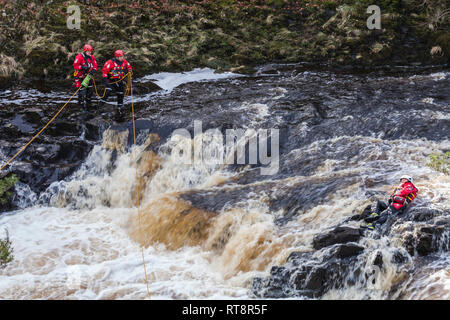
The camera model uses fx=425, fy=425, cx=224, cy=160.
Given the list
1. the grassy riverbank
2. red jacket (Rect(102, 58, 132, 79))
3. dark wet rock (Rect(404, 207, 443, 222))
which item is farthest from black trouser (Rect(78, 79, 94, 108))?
dark wet rock (Rect(404, 207, 443, 222))

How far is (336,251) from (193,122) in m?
6.65

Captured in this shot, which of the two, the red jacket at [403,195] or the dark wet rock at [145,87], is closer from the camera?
the red jacket at [403,195]

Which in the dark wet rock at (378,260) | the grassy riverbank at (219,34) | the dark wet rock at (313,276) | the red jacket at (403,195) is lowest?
the dark wet rock at (313,276)

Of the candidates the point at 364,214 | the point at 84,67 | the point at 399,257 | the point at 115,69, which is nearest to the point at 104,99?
the point at 84,67

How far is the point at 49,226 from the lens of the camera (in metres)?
10.1

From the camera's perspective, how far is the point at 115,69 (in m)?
12.7

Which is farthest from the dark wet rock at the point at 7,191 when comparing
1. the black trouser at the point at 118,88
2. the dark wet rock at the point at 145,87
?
the dark wet rock at the point at 145,87

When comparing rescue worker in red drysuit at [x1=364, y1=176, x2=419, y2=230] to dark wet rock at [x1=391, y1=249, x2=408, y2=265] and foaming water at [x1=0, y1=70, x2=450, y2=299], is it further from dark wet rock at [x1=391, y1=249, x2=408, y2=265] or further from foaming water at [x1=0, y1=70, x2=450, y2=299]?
dark wet rock at [x1=391, y1=249, x2=408, y2=265]

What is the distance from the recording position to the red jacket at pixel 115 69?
12609 mm

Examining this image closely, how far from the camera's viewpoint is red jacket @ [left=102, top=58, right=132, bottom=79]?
1261 cm

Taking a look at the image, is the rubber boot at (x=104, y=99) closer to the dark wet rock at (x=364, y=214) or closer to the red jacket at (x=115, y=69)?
the red jacket at (x=115, y=69)

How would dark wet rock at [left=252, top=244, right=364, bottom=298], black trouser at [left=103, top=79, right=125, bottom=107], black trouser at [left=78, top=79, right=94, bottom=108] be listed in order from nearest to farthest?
1. dark wet rock at [left=252, top=244, right=364, bottom=298]
2. black trouser at [left=103, top=79, right=125, bottom=107]
3. black trouser at [left=78, top=79, right=94, bottom=108]

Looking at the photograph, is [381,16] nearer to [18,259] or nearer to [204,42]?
[204,42]

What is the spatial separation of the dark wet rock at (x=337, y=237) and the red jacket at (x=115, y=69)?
8135 mm
